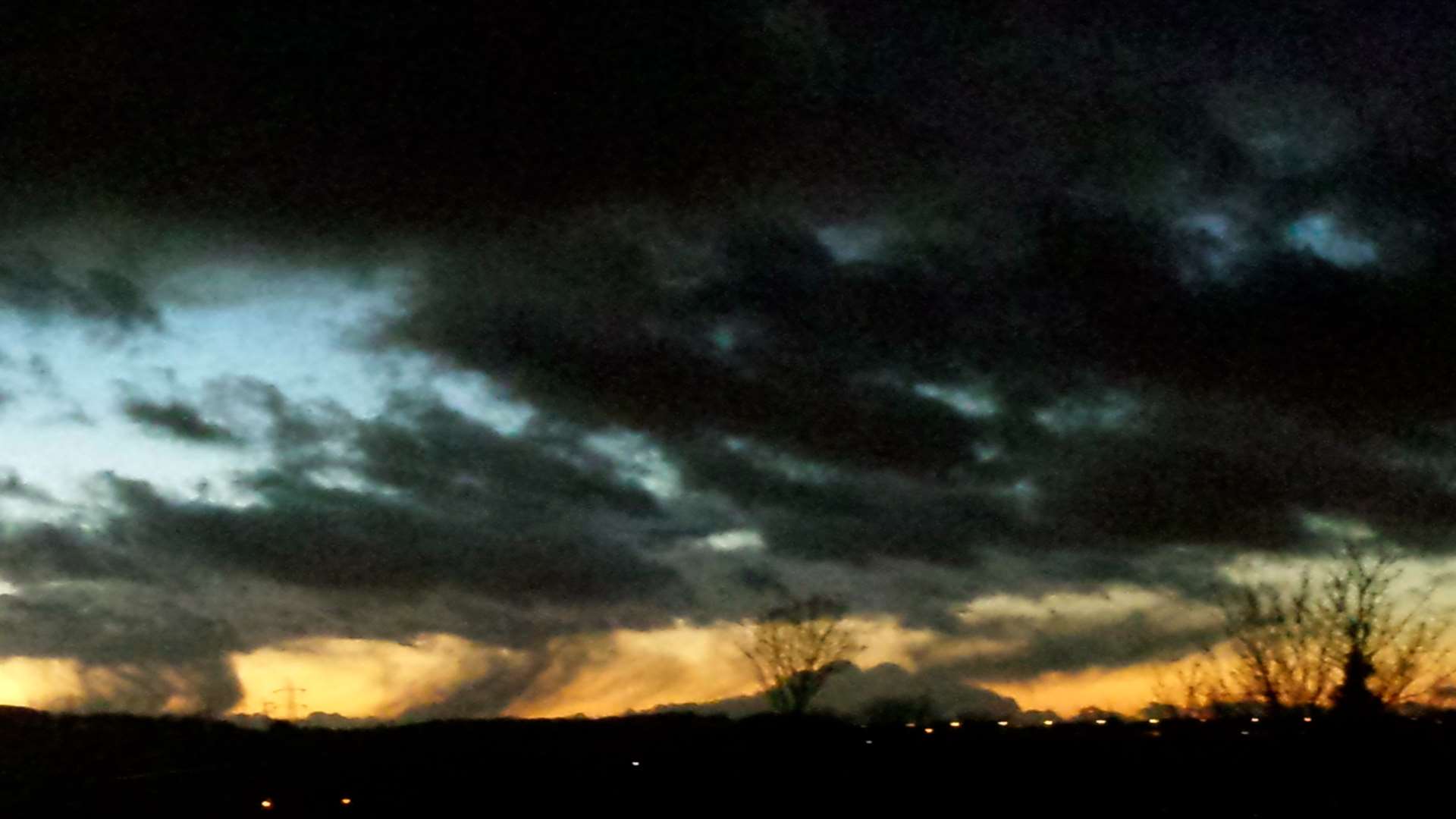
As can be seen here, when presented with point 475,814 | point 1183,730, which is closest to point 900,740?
point 1183,730

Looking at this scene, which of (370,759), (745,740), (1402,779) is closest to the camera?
(1402,779)

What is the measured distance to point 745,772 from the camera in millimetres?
54031

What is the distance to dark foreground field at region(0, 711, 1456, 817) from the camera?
45000 mm

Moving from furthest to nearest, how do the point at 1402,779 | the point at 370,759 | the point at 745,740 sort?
the point at 745,740, the point at 370,759, the point at 1402,779

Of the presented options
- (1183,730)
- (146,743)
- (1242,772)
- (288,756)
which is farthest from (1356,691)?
(146,743)

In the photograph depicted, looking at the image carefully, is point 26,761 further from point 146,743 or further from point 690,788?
point 690,788

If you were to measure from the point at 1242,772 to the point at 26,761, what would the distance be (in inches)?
1918

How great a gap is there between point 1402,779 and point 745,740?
29061 millimetres

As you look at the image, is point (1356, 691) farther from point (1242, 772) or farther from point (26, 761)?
point (26, 761)

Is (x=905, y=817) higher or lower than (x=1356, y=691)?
lower

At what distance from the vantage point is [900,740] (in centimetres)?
6656

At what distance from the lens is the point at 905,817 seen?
1780 inches

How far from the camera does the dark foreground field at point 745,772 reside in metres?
45.0

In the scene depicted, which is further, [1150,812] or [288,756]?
[288,756]
